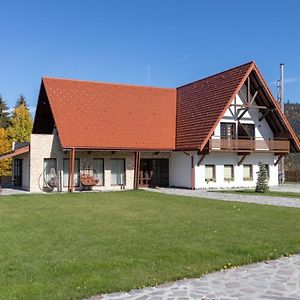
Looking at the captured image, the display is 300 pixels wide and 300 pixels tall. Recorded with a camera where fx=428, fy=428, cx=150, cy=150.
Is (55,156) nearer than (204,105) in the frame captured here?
Yes

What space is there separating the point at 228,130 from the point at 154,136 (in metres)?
4.92

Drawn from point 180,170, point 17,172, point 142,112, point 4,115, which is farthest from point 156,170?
point 4,115

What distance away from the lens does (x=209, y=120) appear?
1033 inches

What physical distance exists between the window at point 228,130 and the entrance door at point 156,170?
165 inches

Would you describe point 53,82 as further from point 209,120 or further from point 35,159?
point 209,120

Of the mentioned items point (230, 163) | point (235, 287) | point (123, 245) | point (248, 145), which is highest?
point (248, 145)

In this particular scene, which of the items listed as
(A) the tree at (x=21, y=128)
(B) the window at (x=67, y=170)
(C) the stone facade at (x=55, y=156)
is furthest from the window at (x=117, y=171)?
(A) the tree at (x=21, y=128)

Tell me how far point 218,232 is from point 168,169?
19230 millimetres

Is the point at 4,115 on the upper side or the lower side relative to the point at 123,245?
upper

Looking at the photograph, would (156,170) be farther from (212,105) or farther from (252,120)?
(252,120)

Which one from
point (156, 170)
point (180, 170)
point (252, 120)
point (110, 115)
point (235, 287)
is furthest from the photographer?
point (252, 120)

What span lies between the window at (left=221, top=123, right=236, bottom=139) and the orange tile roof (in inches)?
129

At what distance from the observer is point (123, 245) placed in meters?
8.25

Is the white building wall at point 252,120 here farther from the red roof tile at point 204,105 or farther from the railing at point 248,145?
the red roof tile at point 204,105
